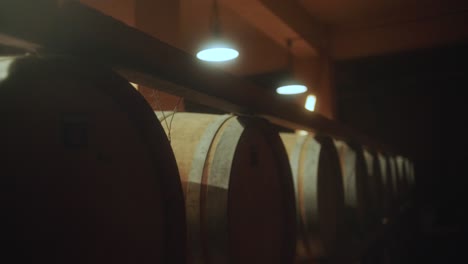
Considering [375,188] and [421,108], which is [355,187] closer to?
[375,188]

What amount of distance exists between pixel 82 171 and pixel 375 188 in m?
3.50

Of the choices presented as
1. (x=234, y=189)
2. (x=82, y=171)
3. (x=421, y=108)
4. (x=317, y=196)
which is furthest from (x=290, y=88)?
(x=82, y=171)

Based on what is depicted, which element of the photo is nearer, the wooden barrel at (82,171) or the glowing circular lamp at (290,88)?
the wooden barrel at (82,171)

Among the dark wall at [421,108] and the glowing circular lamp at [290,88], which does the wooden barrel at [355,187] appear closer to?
the glowing circular lamp at [290,88]

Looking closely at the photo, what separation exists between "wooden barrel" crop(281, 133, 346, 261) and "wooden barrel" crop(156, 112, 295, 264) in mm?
570

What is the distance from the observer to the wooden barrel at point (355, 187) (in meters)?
3.04

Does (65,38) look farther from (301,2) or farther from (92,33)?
(301,2)

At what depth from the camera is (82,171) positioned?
0.76 m

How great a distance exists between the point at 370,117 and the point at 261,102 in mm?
10397

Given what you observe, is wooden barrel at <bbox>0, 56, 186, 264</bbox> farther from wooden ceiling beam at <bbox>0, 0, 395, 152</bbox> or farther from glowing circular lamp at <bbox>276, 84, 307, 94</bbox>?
glowing circular lamp at <bbox>276, 84, 307, 94</bbox>

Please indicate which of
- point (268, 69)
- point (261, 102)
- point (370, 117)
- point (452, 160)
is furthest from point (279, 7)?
point (452, 160)

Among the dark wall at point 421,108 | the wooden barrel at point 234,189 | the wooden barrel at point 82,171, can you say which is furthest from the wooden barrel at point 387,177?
the dark wall at point 421,108

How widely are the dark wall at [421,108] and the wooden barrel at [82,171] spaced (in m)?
9.60

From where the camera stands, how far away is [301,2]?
643cm
